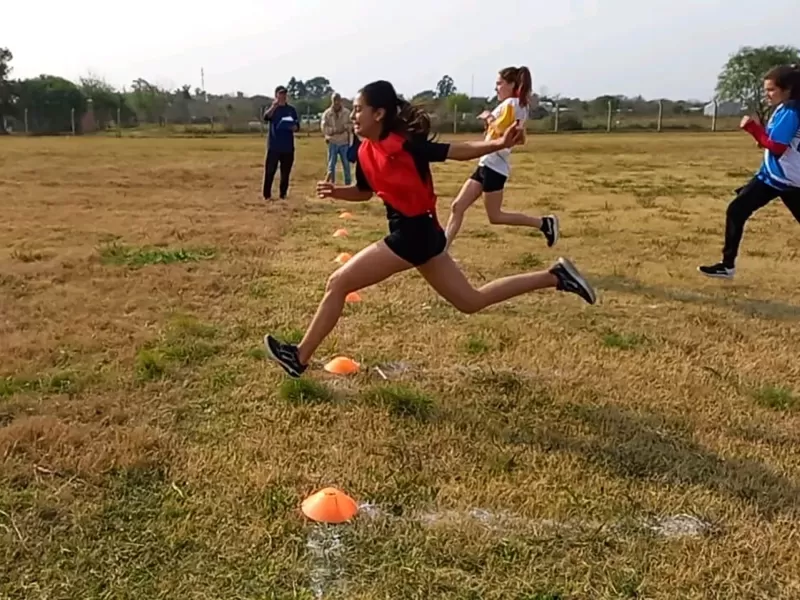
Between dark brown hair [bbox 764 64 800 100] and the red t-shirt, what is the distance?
11.1 ft

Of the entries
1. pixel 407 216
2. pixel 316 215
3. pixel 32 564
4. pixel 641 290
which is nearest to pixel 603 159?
pixel 316 215

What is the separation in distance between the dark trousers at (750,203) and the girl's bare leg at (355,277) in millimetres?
3682

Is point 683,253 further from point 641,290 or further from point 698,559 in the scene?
point 698,559

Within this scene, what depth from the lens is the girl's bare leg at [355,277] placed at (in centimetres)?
402

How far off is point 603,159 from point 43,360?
21.9 metres

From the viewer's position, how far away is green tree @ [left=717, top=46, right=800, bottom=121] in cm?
6209

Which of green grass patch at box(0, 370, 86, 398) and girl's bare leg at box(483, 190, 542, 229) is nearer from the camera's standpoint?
green grass patch at box(0, 370, 86, 398)

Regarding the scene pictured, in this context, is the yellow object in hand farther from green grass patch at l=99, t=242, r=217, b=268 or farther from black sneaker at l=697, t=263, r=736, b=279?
green grass patch at l=99, t=242, r=217, b=268

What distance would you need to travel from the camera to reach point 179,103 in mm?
58531

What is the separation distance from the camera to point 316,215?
1140cm

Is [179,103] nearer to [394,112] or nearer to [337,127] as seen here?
[337,127]

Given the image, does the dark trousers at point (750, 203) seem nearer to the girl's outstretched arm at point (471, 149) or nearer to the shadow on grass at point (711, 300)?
the shadow on grass at point (711, 300)

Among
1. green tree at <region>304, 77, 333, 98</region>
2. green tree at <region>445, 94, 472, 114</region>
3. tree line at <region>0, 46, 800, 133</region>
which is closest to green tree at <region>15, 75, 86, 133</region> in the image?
tree line at <region>0, 46, 800, 133</region>

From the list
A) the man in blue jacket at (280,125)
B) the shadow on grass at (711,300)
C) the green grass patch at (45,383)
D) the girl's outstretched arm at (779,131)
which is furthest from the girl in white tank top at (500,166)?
the man in blue jacket at (280,125)
